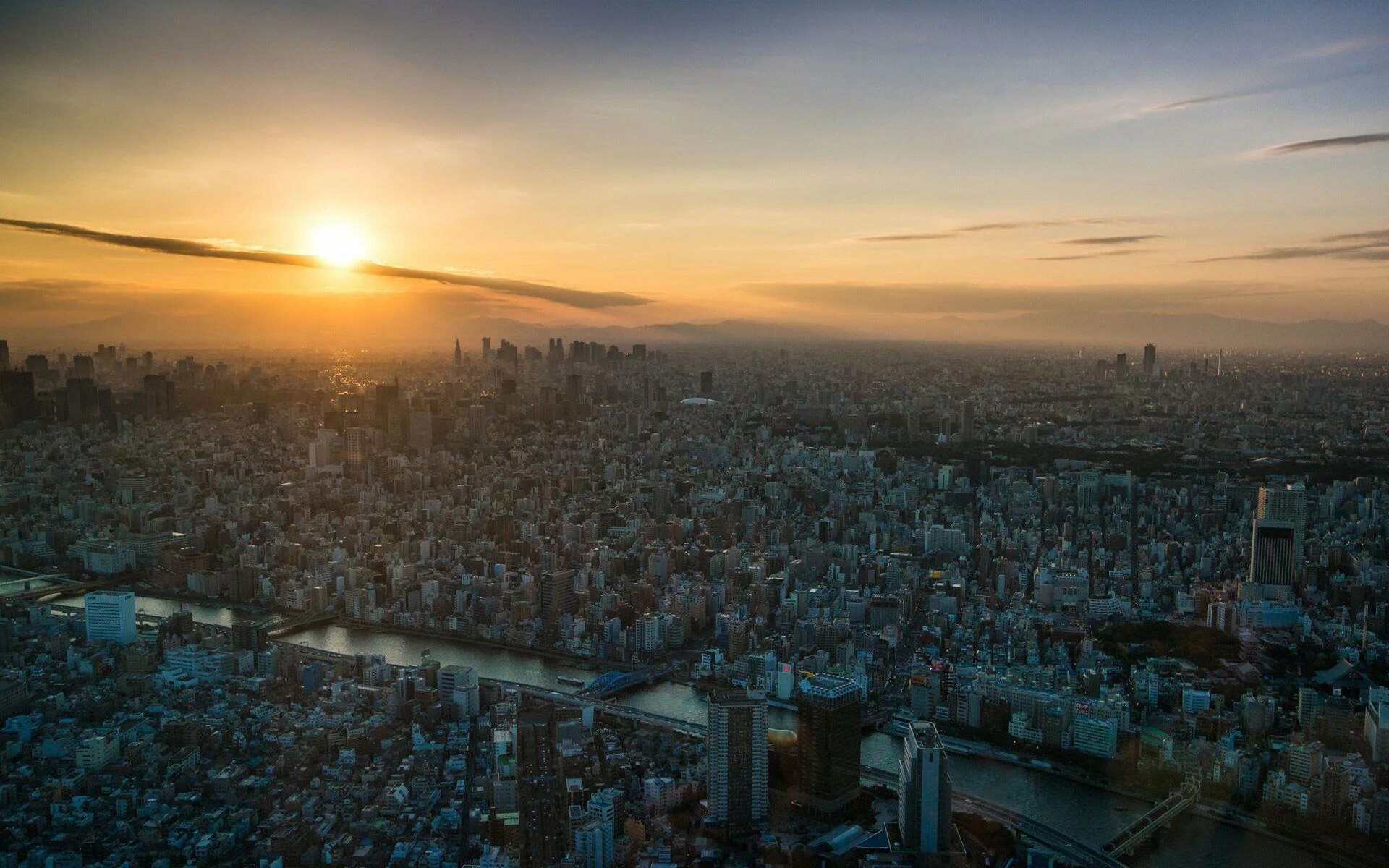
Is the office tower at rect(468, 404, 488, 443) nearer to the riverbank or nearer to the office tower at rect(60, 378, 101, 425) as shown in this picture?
the riverbank

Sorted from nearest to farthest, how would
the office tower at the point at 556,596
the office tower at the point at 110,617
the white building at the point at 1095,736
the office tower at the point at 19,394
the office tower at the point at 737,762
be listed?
the office tower at the point at 737,762 → the white building at the point at 1095,736 → the office tower at the point at 19,394 → the office tower at the point at 110,617 → the office tower at the point at 556,596

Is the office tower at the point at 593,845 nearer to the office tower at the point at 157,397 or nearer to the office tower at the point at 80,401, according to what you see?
the office tower at the point at 80,401

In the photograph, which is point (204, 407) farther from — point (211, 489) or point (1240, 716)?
point (1240, 716)

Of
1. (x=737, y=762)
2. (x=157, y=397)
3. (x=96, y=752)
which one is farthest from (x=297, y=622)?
(x=737, y=762)

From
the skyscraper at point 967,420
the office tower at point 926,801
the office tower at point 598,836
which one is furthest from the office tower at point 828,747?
the skyscraper at point 967,420

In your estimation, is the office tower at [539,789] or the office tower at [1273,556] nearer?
the office tower at [539,789]

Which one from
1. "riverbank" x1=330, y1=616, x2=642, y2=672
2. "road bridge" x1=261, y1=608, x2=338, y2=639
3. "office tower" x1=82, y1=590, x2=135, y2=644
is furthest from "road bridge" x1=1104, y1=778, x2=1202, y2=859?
"road bridge" x1=261, y1=608, x2=338, y2=639

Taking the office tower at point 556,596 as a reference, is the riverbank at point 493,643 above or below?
below
